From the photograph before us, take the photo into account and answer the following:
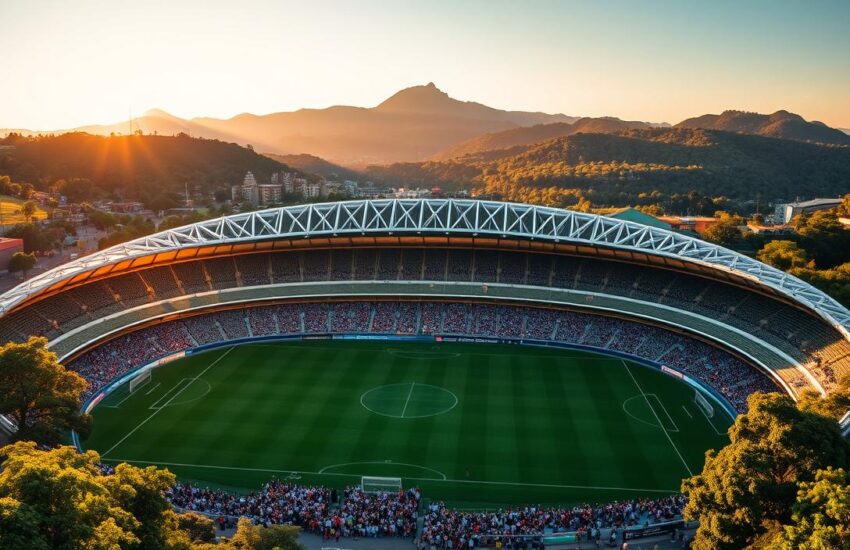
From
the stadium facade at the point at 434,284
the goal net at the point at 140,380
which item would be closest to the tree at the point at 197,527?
the goal net at the point at 140,380

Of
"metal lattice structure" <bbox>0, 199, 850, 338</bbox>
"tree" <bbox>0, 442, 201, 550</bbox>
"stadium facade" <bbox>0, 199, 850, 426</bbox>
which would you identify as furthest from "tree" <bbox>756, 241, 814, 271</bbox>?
"tree" <bbox>0, 442, 201, 550</bbox>

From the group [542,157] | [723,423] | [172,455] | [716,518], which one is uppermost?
[542,157]

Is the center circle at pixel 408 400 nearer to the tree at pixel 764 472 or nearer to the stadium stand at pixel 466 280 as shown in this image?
the stadium stand at pixel 466 280

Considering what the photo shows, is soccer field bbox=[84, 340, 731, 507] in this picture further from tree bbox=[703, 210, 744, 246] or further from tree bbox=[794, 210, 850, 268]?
tree bbox=[794, 210, 850, 268]

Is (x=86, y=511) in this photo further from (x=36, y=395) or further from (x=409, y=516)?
(x=36, y=395)

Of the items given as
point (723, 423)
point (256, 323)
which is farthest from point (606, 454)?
point (256, 323)

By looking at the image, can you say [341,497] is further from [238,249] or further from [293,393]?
[238,249]
